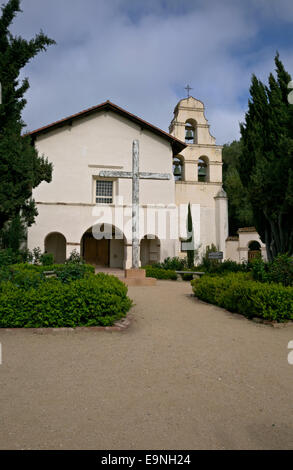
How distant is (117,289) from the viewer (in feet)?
19.2

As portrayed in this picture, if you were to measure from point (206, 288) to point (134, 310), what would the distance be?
7.59 feet

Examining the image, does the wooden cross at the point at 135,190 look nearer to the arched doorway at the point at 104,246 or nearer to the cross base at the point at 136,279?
the cross base at the point at 136,279

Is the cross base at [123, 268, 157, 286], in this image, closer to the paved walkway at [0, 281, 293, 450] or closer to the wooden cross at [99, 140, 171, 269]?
the wooden cross at [99, 140, 171, 269]

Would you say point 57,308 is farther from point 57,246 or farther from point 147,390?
point 57,246

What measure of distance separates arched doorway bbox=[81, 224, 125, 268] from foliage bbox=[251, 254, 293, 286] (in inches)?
508

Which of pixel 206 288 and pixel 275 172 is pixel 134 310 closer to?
pixel 206 288

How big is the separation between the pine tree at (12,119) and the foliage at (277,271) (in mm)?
7690

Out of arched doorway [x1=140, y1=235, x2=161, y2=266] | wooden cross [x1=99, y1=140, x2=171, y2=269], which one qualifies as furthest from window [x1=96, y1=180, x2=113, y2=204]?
wooden cross [x1=99, y1=140, x2=171, y2=269]

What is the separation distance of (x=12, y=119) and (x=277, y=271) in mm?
9500

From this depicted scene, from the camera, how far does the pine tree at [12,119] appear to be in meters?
9.44

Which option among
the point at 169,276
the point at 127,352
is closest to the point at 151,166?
the point at 169,276

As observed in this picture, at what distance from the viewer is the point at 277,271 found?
22.7ft

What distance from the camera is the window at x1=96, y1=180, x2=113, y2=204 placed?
18844 millimetres

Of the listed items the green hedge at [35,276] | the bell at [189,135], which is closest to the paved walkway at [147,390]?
the green hedge at [35,276]
